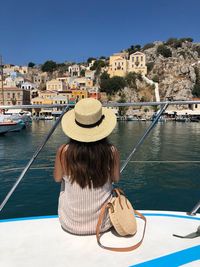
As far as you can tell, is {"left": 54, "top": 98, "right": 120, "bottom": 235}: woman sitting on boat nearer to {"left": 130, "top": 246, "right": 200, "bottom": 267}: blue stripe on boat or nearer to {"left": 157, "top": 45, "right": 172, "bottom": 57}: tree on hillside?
{"left": 130, "top": 246, "right": 200, "bottom": 267}: blue stripe on boat

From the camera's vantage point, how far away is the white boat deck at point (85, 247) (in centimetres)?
171

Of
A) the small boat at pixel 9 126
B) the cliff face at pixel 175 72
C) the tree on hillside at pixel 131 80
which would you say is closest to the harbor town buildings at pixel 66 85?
the tree on hillside at pixel 131 80

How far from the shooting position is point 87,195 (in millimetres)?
2025

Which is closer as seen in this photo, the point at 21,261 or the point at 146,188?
the point at 21,261

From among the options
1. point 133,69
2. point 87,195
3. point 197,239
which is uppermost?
point 133,69

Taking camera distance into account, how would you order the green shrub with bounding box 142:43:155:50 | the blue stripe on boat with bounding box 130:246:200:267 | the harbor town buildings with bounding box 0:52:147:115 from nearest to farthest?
1. the blue stripe on boat with bounding box 130:246:200:267
2. the harbor town buildings with bounding box 0:52:147:115
3. the green shrub with bounding box 142:43:155:50

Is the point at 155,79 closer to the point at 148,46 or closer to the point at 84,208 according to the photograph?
the point at 148,46

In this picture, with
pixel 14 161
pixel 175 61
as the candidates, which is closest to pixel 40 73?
pixel 175 61

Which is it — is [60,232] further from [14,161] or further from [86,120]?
[14,161]

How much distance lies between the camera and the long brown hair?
1969 mm

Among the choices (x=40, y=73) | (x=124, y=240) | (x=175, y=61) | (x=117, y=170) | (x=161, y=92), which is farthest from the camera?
(x=40, y=73)

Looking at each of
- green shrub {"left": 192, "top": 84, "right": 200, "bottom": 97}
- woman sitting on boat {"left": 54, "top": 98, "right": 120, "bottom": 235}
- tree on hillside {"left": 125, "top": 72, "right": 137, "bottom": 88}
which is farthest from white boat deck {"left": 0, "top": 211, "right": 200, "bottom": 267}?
tree on hillside {"left": 125, "top": 72, "right": 137, "bottom": 88}

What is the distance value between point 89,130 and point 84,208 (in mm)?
530

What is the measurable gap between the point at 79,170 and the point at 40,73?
130 meters
